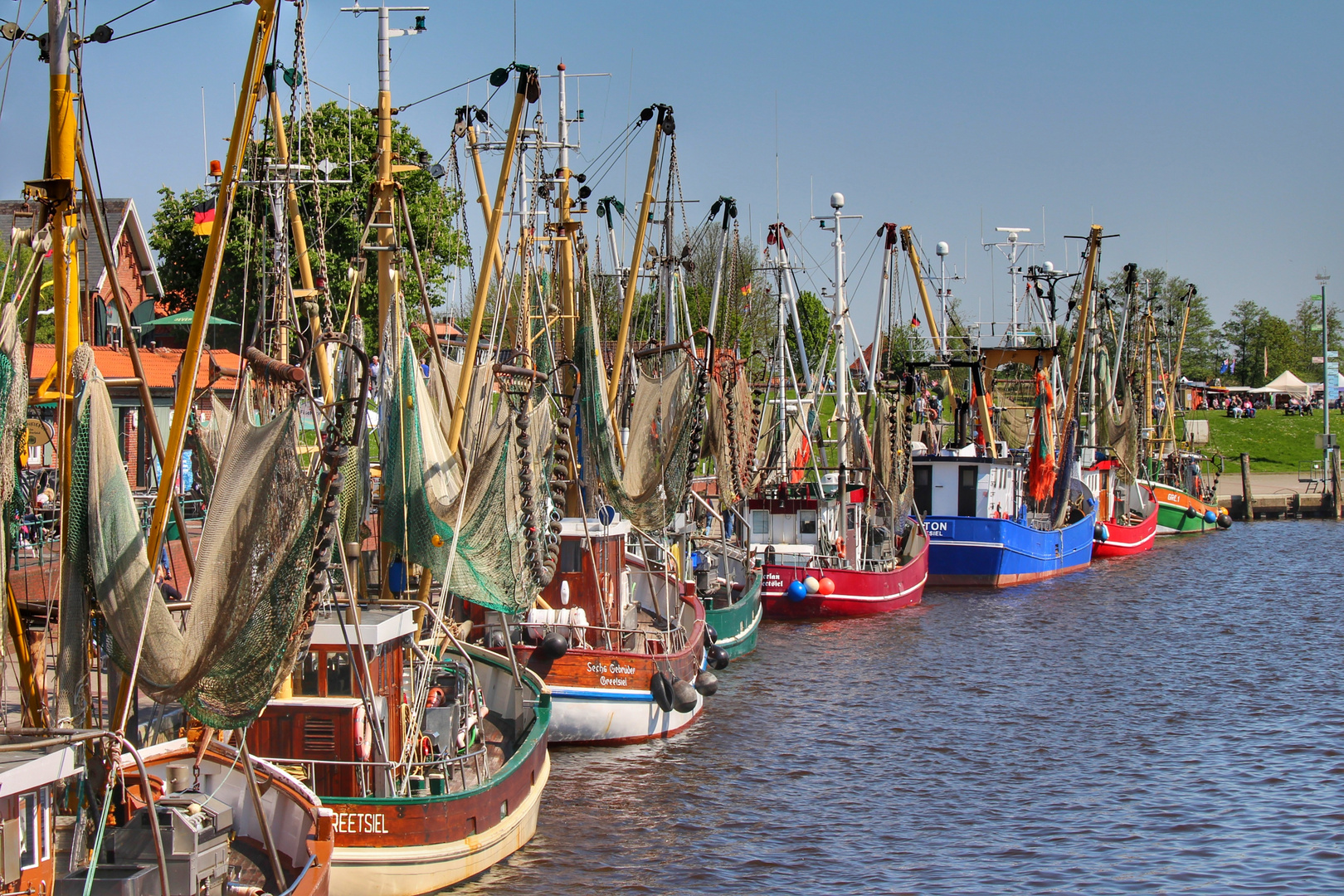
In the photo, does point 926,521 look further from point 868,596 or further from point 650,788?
point 650,788

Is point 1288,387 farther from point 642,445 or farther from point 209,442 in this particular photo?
point 209,442

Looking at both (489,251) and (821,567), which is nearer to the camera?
(489,251)

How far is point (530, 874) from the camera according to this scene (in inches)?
607

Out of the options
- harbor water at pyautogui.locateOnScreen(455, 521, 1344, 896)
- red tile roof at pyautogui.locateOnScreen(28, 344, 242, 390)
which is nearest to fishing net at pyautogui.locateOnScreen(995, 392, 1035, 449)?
harbor water at pyautogui.locateOnScreen(455, 521, 1344, 896)

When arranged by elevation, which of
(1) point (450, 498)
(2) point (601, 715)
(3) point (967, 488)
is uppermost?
(1) point (450, 498)

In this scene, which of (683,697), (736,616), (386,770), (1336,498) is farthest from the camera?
(1336,498)

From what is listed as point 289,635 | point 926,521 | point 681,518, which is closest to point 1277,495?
point 926,521

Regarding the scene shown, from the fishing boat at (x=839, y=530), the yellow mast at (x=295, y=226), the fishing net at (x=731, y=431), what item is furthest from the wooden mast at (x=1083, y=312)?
the yellow mast at (x=295, y=226)

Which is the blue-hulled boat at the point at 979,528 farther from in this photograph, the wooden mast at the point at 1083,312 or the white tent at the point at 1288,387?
the white tent at the point at 1288,387

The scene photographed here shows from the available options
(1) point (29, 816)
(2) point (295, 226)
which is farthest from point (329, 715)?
(2) point (295, 226)

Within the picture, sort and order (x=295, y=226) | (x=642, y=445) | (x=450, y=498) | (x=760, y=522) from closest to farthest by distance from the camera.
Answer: (x=450, y=498) → (x=295, y=226) → (x=642, y=445) → (x=760, y=522)

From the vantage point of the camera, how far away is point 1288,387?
89500mm

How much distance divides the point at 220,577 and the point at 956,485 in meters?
31.9

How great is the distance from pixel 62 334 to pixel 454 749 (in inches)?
262
